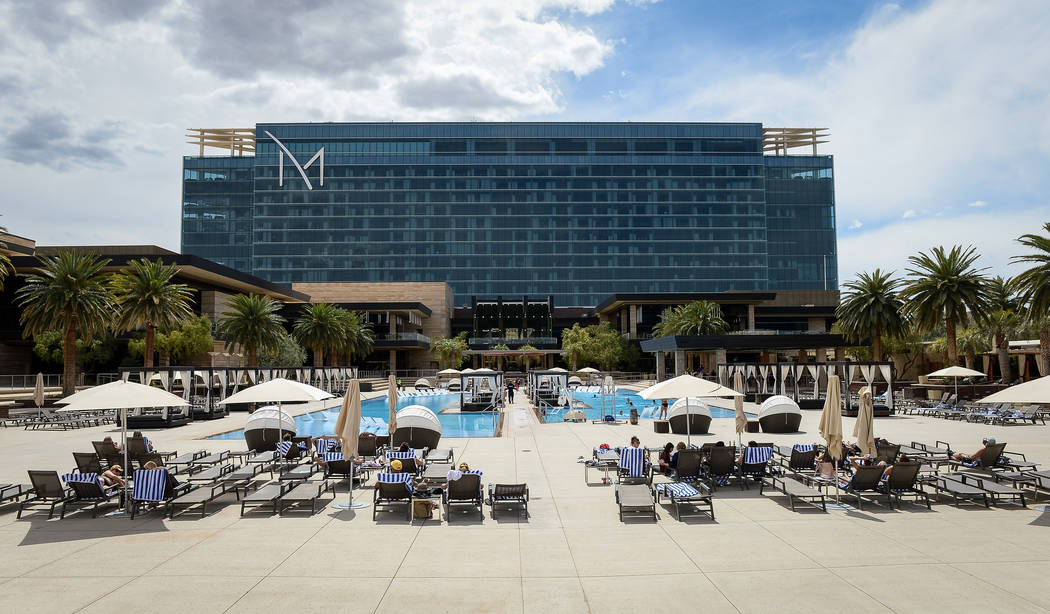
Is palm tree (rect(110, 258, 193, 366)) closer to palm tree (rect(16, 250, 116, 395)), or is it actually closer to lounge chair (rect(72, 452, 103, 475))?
palm tree (rect(16, 250, 116, 395))

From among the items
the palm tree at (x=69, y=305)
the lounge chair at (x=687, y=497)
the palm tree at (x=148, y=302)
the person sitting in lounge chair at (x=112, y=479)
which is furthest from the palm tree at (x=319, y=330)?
the lounge chair at (x=687, y=497)

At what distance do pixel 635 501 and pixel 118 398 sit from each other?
10.8m

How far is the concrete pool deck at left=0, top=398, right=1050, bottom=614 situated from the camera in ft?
24.4

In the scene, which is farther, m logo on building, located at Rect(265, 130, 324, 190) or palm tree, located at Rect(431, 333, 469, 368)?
m logo on building, located at Rect(265, 130, 324, 190)

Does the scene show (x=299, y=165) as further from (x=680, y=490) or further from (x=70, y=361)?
(x=680, y=490)

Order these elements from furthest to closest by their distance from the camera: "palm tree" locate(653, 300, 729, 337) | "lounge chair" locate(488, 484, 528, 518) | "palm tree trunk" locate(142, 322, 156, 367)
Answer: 1. "palm tree" locate(653, 300, 729, 337)
2. "palm tree trunk" locate(142, 322, 156, 367)
3. "lounge chair" locate(488, 484, 528, 518)

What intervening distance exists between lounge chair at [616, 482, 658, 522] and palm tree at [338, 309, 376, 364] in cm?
5159

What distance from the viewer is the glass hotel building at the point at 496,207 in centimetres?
11906

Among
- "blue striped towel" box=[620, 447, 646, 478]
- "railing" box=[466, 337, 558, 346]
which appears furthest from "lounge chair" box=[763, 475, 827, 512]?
"railing" box=[466, 337, 558, 346]

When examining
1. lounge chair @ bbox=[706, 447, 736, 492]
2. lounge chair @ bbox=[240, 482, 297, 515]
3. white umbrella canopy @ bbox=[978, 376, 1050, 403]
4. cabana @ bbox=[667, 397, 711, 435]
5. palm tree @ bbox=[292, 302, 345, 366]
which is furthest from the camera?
palm tree @ bbox=[292, 302, 345, 366]

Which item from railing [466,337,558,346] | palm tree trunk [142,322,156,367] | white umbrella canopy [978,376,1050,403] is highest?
railing [466,337,558,346]

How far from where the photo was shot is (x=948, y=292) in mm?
38219

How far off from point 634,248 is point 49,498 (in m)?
114

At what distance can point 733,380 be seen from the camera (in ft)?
134
